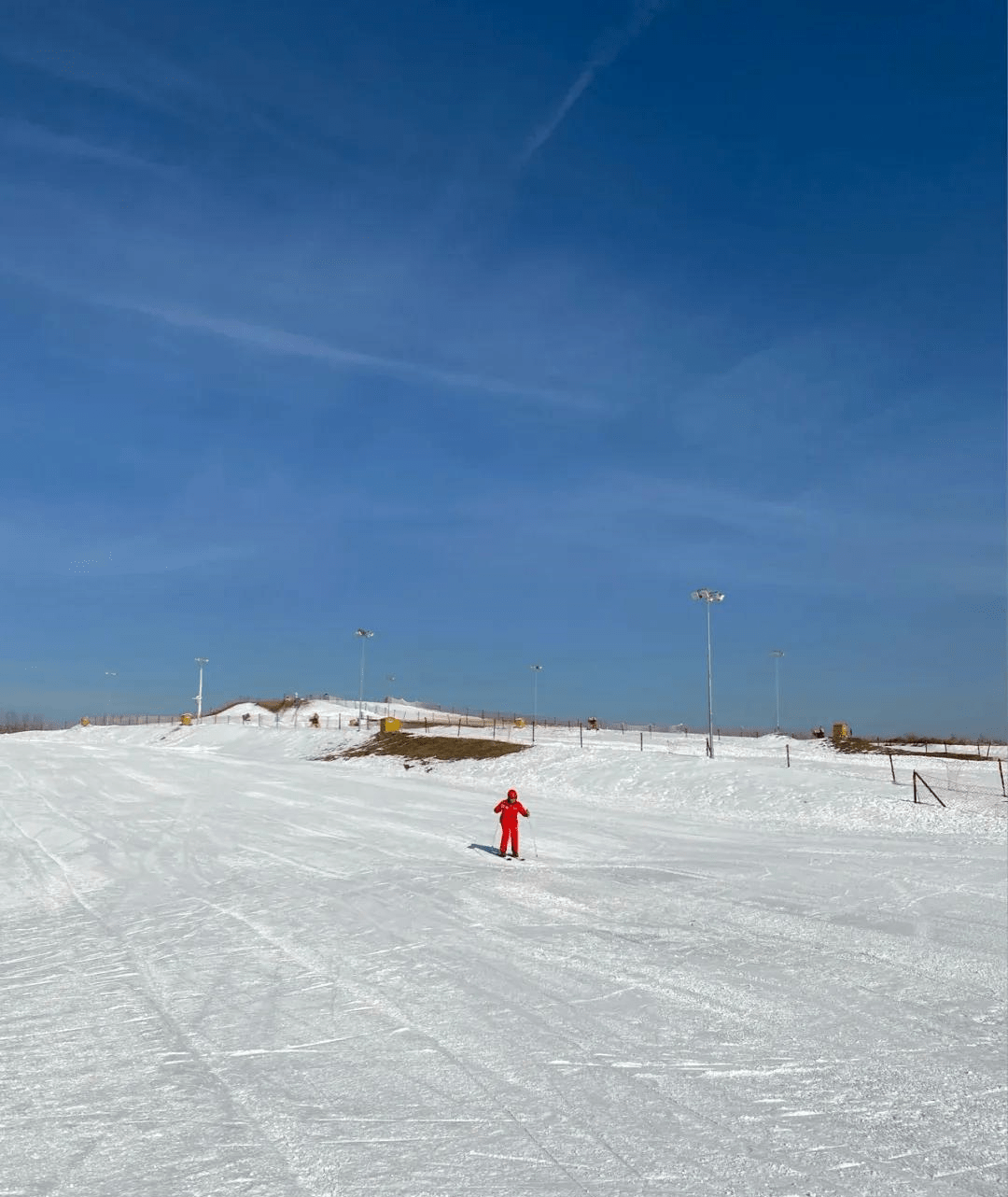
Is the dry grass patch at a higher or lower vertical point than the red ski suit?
higher

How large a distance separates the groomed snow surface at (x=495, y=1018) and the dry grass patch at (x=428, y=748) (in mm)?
25522

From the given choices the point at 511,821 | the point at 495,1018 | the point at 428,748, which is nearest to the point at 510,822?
the point at 511,821

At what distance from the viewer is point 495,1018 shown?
8.66 metres

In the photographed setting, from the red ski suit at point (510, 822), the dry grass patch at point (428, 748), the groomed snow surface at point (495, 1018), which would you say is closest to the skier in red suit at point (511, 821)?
the red ski suit at point (510, 822)

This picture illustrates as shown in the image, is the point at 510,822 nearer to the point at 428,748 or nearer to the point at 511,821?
the point at 511,821

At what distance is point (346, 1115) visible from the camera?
641 centimetres

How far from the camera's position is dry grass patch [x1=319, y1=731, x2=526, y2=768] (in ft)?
156

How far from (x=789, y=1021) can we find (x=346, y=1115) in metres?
4.60

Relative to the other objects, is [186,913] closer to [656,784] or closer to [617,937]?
[617,937]

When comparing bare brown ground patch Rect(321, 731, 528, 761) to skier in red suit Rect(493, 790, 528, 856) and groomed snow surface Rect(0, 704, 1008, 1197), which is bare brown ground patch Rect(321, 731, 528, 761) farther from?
skier in red suit Rect(493, 790, 528, 856)

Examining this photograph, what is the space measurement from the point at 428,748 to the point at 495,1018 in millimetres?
43689

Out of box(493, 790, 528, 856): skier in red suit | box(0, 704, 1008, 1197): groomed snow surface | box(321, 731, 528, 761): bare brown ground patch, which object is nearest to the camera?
box(0, 704, 1008, 1197): groomed snow surface

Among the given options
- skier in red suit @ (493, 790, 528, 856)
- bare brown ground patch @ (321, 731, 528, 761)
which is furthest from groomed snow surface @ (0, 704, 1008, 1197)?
bare brown ground patch @ (321, 731, 528, 761)

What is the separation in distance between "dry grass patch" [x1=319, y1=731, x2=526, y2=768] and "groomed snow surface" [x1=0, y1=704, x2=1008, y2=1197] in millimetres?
25522
